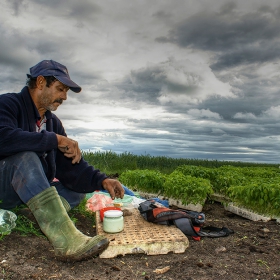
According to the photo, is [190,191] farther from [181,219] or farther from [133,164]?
[133,164]

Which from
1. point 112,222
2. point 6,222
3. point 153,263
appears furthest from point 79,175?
point 153,263

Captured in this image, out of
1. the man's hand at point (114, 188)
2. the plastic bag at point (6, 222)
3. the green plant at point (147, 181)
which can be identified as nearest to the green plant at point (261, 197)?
the green plant at point (147, 181)

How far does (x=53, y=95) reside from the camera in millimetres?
3434

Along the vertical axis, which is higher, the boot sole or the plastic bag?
the plastic bag

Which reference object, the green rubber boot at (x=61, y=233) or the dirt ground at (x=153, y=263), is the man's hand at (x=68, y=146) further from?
the dirt ground at (x=153, y=263)

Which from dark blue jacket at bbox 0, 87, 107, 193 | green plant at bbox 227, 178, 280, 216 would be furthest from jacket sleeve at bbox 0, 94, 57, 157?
green plant at bbox 227, 178, 280, 216

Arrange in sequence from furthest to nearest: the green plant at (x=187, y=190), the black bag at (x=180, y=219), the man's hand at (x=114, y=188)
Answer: the green plant at (x=187, y=190) → the black bag at (x=180, y=219) → the man's hand at (x=114, y=188)

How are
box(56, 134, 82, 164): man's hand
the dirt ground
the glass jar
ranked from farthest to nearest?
the glass jar < box(56, 134, 82, 164): man's hand < the dirt ground

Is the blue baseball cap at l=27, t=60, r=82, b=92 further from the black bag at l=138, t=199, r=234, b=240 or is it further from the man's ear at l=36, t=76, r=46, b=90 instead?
the black bag at l=138, t=199, r=234, b=240

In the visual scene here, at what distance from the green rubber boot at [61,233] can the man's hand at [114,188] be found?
2.48 feet

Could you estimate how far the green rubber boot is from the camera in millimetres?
2764

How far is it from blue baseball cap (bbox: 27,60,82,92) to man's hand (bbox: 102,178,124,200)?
1074mm

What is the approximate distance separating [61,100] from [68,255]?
1.60 m

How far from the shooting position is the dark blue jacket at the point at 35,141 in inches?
116
